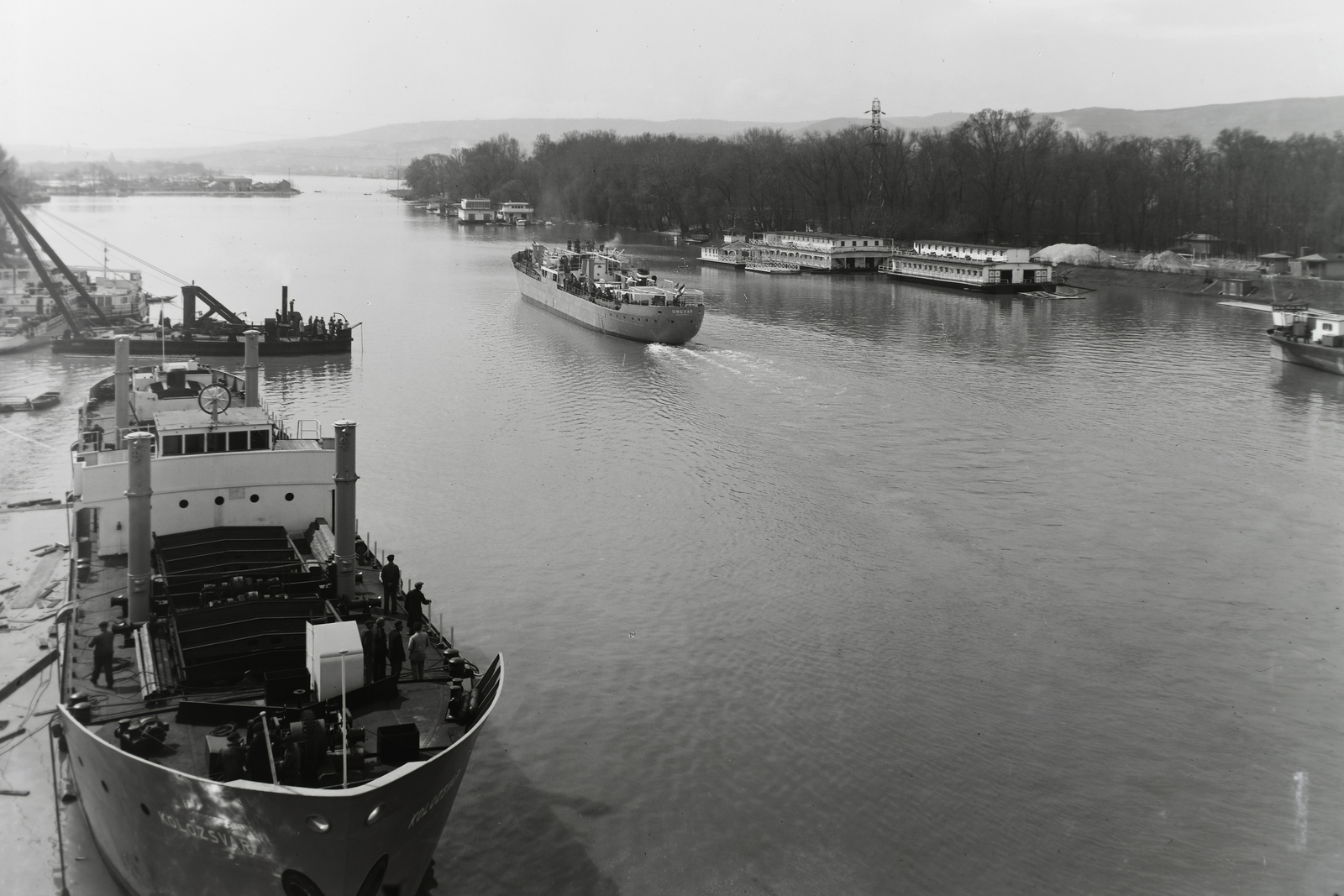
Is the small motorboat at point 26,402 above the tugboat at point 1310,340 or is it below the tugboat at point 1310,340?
below

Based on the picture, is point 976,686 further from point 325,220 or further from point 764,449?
point 325,220

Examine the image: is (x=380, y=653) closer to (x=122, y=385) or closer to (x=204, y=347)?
(x=122, y=385)

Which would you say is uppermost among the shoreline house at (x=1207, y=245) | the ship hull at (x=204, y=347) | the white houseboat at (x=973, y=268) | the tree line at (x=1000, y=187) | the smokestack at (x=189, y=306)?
the tree line at (x=1000, y=187)

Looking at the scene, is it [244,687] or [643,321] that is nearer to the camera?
[244,687]

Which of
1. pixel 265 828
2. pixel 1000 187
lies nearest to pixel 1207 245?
pixel 1000 187

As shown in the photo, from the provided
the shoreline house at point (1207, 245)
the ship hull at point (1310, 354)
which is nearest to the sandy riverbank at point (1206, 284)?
the shoreline house at point (1207, 245)

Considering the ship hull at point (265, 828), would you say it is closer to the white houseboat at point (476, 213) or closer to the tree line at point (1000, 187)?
the tree line at point (1000, 187)
